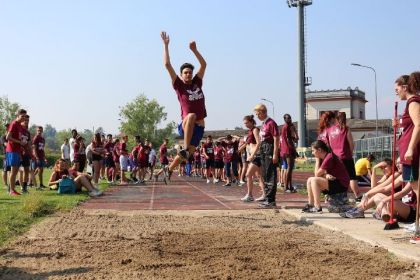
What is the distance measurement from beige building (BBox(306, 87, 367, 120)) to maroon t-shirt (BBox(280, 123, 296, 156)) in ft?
257

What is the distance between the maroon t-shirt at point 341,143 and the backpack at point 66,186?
6353mm

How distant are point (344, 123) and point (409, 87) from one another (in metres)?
3.42

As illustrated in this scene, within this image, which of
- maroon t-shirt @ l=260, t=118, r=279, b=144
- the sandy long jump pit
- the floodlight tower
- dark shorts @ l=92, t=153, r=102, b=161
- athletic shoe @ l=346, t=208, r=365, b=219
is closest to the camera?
the sandy long jump pit

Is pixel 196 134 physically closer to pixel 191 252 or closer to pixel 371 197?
pixel 371 197

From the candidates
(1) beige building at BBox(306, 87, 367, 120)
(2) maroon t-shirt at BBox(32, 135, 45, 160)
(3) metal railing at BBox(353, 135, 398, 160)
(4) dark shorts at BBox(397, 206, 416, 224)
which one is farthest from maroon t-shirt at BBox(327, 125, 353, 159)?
(1) beige building at BBox(306, 87, 367, 120)

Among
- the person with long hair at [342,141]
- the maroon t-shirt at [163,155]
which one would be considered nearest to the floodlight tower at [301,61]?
the maroon t-shirt at [163,155]

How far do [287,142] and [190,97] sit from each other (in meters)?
Answer: 5.82

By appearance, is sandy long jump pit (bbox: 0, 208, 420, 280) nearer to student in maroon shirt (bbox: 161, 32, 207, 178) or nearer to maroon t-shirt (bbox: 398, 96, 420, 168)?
maroon t-shirt (bbox: 398, 96, 420, 168)

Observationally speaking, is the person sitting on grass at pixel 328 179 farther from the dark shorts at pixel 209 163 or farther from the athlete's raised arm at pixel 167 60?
the dark shorts at pixel 209 163

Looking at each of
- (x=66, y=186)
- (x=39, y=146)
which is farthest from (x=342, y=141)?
(x=39, y=146)

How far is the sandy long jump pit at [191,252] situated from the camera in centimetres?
420

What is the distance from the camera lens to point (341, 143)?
8984mm

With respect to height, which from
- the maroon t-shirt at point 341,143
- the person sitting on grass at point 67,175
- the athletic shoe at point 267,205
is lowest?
the athletic shoe at point 267,205

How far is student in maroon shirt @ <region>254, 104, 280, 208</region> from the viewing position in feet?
31.1
